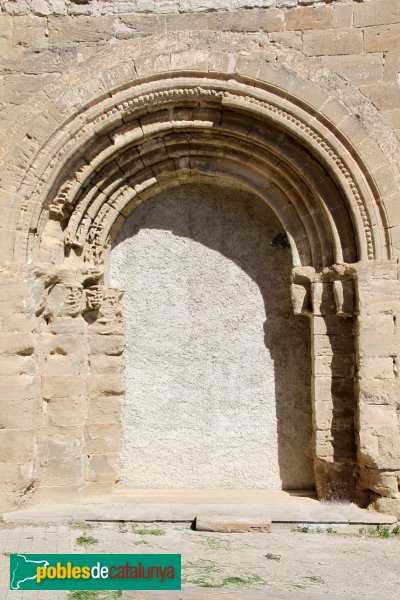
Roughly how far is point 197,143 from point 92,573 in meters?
4.30

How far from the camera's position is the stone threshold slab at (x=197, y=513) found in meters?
6.38

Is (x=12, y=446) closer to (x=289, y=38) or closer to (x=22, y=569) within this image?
(x=22, y=569)

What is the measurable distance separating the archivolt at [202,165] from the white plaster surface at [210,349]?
340mm

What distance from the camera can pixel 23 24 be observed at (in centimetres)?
705

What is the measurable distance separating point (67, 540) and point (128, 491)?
1.52 m

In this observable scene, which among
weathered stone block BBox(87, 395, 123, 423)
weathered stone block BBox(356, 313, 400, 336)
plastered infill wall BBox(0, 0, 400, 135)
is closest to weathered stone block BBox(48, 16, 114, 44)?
plastered infill wall BBox(0, 0, 400, 135)

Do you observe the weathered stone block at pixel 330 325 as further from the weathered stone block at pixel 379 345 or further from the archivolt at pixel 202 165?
the archivolt at pixel 202 165

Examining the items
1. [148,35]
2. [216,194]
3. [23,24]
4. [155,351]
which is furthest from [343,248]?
[23,24]

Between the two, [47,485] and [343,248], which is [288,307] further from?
[47,485]

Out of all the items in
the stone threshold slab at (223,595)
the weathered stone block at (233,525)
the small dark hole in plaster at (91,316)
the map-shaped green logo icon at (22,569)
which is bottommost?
the stone threshold slab at (223,595)

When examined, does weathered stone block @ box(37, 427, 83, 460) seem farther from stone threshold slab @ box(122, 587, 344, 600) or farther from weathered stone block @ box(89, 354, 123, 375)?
stone threshold slab @ box(122, 587, 344, 600)

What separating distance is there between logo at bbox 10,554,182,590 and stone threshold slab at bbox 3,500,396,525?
4.19 feet

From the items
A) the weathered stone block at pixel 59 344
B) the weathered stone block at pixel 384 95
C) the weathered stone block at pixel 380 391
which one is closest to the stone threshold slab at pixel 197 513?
the weathered stone block at pixel 380 391

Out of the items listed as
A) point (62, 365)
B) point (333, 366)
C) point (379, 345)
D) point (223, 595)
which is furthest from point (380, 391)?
point (62, 365)
